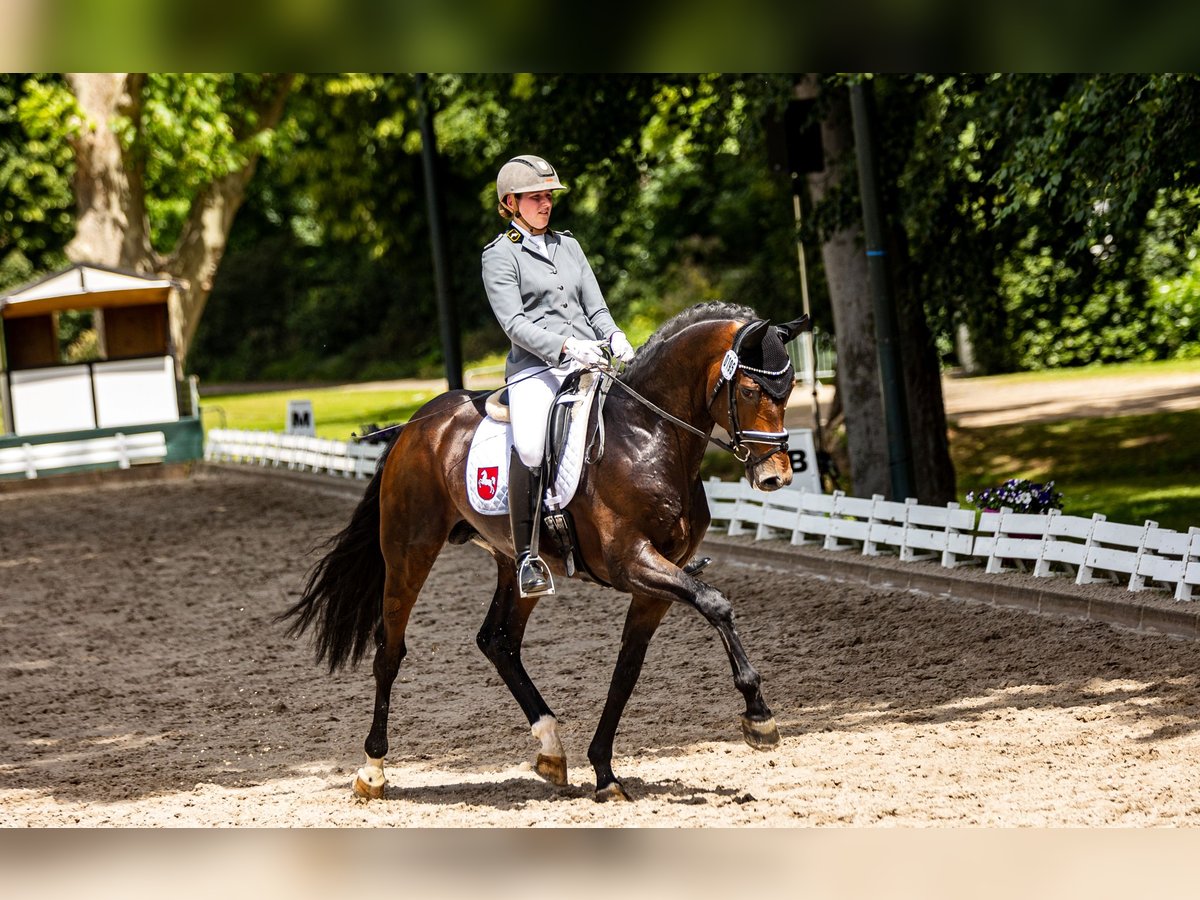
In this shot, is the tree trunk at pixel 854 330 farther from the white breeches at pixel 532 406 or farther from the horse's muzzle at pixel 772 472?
the horse's muzzle at pixel 772 472

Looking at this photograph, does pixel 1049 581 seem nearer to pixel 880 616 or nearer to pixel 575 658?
pixel 880 616

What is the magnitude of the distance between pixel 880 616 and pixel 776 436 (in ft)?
16.6

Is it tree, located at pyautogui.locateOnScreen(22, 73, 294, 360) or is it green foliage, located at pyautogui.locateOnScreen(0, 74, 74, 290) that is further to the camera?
green foliage, located at pyautogui.locateOnScreen(0, 74, 74, 290)

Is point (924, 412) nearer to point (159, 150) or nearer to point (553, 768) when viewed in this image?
point (553, 768)

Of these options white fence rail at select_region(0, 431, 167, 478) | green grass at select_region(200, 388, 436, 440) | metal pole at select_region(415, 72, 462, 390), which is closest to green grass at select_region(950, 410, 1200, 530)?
metal pole at select_region(415, 72, 462, 390)

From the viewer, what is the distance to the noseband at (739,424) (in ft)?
22.0

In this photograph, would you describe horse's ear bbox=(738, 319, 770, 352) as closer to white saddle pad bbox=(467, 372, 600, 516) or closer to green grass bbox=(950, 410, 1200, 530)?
white saddle pad bbox=(467, 372, 600, 516)

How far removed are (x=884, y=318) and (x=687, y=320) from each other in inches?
284

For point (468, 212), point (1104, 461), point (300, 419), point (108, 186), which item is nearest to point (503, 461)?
point (1104, 461)

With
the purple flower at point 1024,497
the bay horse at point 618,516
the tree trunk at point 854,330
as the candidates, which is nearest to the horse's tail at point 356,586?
the bay horse at point 618,516

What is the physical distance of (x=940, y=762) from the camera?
752cm

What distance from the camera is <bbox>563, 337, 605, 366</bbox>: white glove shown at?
280 inches

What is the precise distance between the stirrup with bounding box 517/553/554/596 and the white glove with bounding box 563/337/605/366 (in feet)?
3.23
